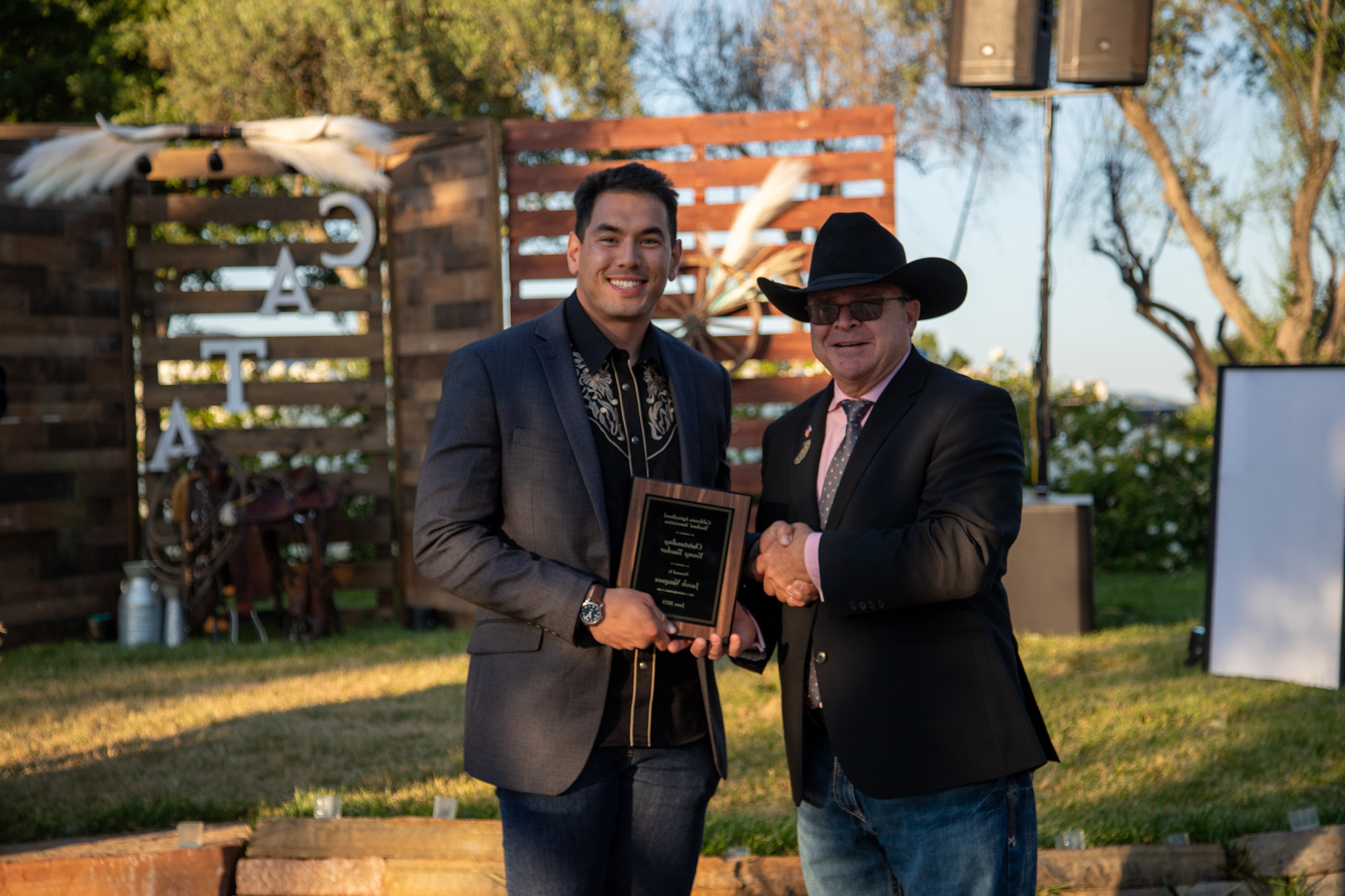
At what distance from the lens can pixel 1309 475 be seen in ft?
17.9

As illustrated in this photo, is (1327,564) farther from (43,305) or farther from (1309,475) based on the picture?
(43,305)

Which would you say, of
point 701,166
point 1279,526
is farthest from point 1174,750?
point 701,166

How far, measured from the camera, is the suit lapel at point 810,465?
241 cm

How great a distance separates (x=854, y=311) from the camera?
7.64ft

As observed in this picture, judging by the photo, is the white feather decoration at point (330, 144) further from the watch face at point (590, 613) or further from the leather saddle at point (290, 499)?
the watch face at point (590, 613)

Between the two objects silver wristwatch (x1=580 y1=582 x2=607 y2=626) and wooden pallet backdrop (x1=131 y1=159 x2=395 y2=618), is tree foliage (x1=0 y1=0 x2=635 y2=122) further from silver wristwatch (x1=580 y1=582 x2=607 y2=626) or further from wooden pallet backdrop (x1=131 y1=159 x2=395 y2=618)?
silver wristwatch (x1=580 y1=582 x2=607 y2=626)

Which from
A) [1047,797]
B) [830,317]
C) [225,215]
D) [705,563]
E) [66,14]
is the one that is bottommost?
[1047,797]

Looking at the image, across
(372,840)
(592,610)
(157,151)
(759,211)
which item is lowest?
(372,840)

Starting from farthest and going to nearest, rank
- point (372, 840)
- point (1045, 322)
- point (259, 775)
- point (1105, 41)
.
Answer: point (1045, 322)
point (1105, 41)
point (259, 775)
point (372, 840)

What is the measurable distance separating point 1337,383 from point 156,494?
7.12 meters

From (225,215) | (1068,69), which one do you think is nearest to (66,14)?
(225,215)

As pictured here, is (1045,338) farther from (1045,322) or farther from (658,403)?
(658,403)

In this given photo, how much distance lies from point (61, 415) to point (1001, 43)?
6.48m

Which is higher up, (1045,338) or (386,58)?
(386,58)
